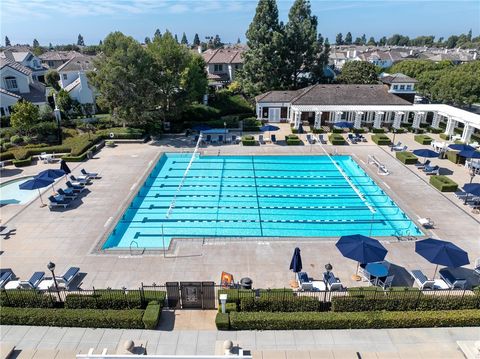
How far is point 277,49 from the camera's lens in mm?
47625

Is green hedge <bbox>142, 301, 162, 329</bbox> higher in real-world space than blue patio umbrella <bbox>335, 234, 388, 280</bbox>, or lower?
lower

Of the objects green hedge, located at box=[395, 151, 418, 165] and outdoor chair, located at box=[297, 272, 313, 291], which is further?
green hedge, located at box=[395, 151, 418, 165]

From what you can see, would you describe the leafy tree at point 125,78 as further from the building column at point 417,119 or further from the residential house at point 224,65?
the residential house at point 224,65

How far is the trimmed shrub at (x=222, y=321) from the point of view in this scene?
1220 cm

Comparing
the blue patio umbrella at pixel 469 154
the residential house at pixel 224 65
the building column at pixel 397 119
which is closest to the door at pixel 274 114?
the building column at pixel 397 119

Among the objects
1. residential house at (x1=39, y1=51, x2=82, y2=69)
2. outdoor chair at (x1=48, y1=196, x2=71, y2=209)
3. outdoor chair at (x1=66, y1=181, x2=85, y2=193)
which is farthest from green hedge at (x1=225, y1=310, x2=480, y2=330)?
residential house at (x1=39, y1=51, x2=82, y2=69)

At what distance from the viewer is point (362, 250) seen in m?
14.2

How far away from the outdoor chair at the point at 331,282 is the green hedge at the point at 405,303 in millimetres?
1137

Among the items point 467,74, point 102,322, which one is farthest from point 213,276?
point 467,74

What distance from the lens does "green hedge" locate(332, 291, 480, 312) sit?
12922 millimetres

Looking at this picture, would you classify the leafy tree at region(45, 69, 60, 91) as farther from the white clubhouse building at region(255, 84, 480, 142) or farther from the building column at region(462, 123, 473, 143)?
the building column at region(462, 123, 473, 143)

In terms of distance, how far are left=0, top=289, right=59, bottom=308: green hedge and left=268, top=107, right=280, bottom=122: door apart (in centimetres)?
3517

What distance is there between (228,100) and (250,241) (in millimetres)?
36476

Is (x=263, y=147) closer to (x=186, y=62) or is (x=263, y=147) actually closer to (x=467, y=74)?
(x=186, y=62)
